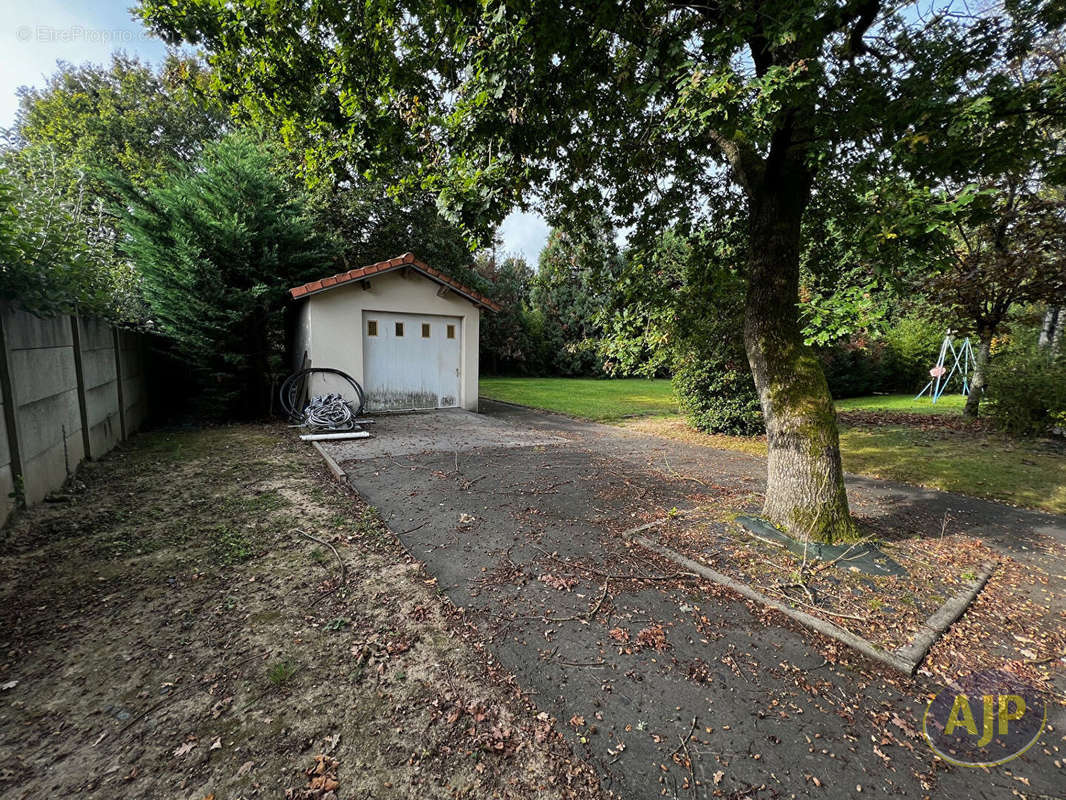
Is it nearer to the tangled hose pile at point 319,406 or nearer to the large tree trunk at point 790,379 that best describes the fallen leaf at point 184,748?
the large tree trunk at point 790,379

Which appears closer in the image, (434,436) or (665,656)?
(665,656)

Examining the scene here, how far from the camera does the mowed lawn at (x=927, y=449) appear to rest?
552 centimetres

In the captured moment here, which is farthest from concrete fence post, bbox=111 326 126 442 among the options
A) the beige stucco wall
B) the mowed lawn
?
the mowed lawn

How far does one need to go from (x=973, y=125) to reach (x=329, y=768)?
459 centimetres

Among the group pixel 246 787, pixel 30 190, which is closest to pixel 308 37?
pixel 30 190

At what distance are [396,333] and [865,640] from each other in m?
9.52

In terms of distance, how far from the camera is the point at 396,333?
32.8 feet

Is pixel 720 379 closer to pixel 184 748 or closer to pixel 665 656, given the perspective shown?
pixel 665 656

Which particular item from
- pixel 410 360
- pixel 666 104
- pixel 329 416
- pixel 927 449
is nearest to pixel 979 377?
pixel 927 449

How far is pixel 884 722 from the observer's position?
1.89 meters

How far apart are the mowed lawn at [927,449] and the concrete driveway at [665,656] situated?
1.03m

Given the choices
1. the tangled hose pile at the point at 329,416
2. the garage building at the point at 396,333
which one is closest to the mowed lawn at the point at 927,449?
the garage building at the point at 396,333

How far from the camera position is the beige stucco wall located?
29.6 ft

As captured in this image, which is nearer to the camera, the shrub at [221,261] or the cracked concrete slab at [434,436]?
the cracked concrete slab at [434,436]
